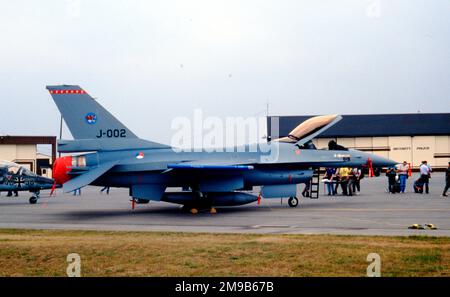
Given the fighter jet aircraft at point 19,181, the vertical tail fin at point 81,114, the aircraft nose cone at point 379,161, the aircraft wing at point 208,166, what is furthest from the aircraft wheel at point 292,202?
the fighter jet aircraft at point 19,181

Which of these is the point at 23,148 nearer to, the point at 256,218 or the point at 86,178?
the point at 86,178

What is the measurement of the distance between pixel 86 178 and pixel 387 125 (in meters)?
53.3

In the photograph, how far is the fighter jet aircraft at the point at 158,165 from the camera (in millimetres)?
19062

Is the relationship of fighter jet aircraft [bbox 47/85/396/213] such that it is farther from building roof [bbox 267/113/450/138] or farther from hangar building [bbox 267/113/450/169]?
building roof [bbox 267/113/450/138]

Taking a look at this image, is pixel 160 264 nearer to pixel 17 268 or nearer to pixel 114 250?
pixel 114 250

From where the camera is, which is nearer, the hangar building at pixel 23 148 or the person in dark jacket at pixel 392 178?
the person in dark jacket at pixel 392 178

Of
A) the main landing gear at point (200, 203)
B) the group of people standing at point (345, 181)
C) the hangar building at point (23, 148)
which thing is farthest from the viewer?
the hangar building at point (23, 148)

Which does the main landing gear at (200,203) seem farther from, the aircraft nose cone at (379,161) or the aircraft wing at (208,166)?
the aircraft nose cone at (379,161)

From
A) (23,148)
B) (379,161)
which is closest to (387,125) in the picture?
(23,148)

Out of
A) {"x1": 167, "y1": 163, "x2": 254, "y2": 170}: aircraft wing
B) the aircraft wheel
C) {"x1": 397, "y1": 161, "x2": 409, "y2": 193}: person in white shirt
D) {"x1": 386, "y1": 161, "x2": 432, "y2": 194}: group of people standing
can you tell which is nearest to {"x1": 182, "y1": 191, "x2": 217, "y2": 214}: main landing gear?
{"x1": 167, "y1": 163, "x2": 254, "y2": 170}: aircraft wing

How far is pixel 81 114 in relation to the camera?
63.1 ft

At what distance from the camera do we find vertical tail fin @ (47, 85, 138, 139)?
19188 mm

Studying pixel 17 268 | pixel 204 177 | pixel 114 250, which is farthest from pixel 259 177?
pixel 17 268

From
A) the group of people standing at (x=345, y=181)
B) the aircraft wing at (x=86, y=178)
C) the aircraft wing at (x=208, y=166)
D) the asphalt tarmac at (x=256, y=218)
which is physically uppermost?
the aircraft wing at (x=208, y=166)
